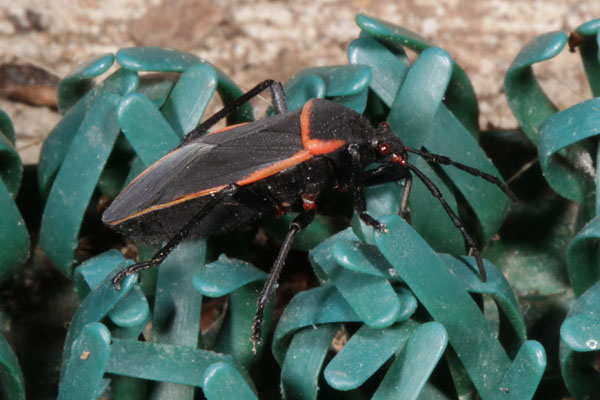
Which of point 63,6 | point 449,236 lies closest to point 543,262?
point 449,236

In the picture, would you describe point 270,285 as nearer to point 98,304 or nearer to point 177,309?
point 177,309

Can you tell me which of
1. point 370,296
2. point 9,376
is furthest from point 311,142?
point 9,376

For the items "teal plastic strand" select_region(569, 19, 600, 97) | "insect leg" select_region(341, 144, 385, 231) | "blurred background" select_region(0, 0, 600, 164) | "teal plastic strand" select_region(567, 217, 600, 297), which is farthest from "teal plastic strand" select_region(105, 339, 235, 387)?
"blurred background" select_region(0, 0, 600, 164)

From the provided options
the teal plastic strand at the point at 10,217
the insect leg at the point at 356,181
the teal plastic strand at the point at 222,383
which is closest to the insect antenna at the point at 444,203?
the insect leg at the point at 356,181

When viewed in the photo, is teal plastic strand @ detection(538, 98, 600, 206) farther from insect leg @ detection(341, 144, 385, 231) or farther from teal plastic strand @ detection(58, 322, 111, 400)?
teal plastic strand @ detection(58, 322, 111, 400)

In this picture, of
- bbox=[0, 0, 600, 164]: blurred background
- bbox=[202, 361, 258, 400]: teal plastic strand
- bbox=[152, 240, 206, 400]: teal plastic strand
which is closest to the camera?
bbox=[202, 361, 258, 400]: teal plastic strand

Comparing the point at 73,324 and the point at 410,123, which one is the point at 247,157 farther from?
the point at 73,324
